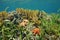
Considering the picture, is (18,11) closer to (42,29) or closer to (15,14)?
(15,14)

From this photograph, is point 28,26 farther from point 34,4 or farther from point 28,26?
point 34,4

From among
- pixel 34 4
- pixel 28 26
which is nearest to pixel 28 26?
pixel 28 26

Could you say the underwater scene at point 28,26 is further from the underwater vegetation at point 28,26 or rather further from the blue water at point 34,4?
the blue water at point 34,4

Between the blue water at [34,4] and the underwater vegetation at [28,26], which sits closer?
the underwater vegetation at [28,26]

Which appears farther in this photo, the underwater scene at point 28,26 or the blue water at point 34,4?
the blue water at point 34,4

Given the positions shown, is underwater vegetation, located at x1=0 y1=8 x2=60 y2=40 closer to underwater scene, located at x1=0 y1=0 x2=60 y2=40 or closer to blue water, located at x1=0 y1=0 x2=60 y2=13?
underwater scene, located at x1=0 y1=0 x2=60 y2=40

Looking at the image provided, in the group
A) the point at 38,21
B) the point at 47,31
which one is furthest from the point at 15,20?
the point at 47,31

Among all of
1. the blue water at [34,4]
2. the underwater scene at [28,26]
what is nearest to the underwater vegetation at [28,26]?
the underwater scene at [28,26]

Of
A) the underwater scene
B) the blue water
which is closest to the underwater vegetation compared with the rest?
the underwater scene
